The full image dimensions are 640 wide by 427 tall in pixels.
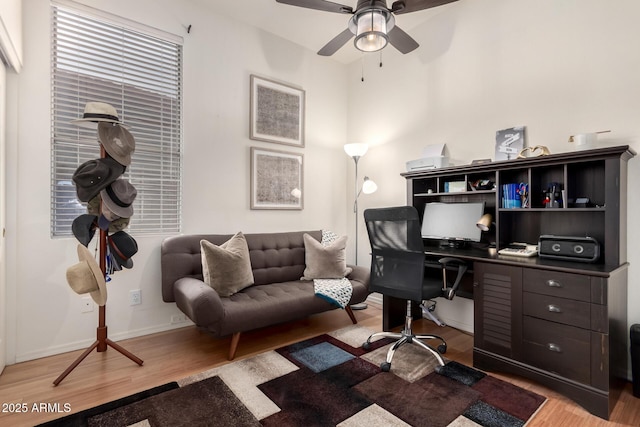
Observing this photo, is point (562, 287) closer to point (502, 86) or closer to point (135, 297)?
point (502, 86)

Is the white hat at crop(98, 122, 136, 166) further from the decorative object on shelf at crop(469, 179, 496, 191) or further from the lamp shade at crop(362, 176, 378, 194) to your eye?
the decorative object on shelf at crop(469, 179, 496, 191)

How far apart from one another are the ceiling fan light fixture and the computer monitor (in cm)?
165

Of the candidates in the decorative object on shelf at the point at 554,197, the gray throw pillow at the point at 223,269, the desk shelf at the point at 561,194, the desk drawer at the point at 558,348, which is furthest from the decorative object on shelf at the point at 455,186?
the gray throw pillow at the point at 223,269

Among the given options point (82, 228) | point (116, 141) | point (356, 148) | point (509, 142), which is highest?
point (356, 148)

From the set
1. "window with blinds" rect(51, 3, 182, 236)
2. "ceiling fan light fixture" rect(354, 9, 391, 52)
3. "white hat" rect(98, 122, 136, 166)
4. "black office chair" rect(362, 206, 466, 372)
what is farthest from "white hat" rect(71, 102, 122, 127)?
"black office chair" rect(362, 206, 466, 372)

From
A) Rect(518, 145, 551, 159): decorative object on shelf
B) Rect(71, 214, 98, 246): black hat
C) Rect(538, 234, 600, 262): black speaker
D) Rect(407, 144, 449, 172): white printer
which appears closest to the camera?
Rect(538, 234, 600, 262): black speaker

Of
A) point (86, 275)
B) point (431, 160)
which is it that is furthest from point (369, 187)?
point (86, 275)

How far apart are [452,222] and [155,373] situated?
110 inches

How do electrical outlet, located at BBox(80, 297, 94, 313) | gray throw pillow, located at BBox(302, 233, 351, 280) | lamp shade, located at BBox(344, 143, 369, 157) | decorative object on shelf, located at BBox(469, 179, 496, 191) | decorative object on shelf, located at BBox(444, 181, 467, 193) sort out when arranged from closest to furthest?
1. electrical outlet, located at BBox(80, 297, 94, 313)
2. decorative object on shelf, located at BBox(469, 179, 496, 191)
3. decorative object on shelf, located at BBox(444, 181, 467, 193)
4. gray throw pillow, located at BBox(302, 233, 351, 280)
5. lamp shade, located at BBox(344, 143, 369, 157)

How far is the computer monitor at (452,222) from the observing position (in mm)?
2865

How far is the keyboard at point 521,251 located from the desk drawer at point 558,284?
0.92 ft

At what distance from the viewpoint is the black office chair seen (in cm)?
225

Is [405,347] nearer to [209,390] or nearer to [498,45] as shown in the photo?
[209,390]

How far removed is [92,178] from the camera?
84.0 inches
